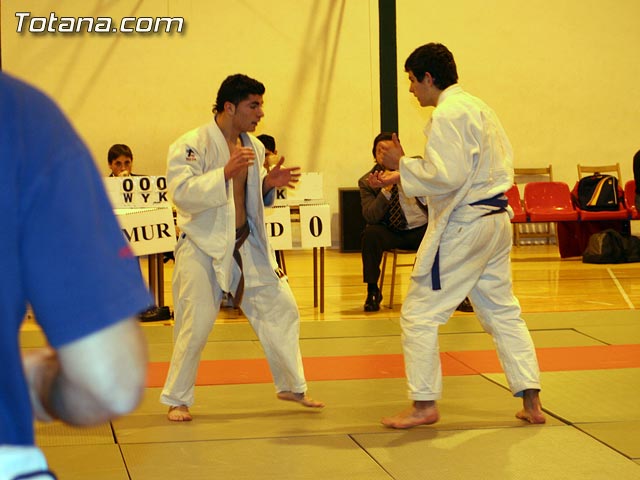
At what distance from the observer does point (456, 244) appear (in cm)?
421

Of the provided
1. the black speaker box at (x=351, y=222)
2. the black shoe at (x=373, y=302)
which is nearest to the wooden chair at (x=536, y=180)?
the black speaker box at (x=351, y=222)

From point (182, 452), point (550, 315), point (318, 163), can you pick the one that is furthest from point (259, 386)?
point (318, 163)

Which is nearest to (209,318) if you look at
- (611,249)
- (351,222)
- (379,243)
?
(379,243)

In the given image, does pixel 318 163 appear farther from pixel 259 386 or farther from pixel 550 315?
pixel 259 386

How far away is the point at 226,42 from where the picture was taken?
13000 millimetres

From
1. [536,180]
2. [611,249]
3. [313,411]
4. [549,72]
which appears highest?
[549,72]

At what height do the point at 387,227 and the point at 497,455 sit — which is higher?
the point at 387,227

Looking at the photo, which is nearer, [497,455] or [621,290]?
[497,455]

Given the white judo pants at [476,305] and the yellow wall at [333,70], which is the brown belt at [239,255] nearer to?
the white judo pants at [476,305]

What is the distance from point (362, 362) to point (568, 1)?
370 inches

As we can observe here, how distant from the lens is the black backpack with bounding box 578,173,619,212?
11.7 meters

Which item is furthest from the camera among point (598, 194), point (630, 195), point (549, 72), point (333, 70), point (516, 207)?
point (549, 72)

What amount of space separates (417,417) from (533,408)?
20.0 inches

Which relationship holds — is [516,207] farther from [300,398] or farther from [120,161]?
[300,398]
